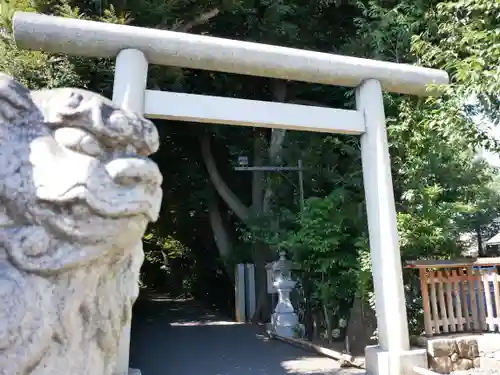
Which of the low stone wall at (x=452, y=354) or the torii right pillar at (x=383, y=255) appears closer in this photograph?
the torii right pillar at (x=383, y=255)

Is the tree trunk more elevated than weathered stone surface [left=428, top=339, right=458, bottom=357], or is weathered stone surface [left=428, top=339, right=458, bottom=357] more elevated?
the tree trunk

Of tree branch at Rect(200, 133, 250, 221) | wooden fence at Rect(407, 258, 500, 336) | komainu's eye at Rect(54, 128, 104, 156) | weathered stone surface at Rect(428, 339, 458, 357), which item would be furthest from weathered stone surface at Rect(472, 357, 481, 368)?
tree branch at Rect(200, 133, 250, 221)

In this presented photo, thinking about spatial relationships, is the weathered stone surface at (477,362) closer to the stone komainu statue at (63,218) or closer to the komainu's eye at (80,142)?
the stone komainu statue at (63,218)

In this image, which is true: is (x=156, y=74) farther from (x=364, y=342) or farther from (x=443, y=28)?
(x=364, y=342)

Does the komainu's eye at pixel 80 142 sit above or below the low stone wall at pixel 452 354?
above

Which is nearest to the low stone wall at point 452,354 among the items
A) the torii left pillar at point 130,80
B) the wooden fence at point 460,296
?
the wooden fence at point 460,296

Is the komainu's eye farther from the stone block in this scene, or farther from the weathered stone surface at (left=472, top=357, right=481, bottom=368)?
the weathered stone surface at (left=472, top=357, right=481, bottom=368)

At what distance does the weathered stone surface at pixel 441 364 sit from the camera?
5.08m

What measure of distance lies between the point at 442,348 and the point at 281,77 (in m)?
3.46

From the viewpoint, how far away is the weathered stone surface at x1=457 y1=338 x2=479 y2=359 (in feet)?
17.5

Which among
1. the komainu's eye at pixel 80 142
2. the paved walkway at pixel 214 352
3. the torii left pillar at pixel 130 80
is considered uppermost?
the torii left pillar at pixel 130 80

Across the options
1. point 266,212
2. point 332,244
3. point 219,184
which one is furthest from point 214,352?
point 219,184

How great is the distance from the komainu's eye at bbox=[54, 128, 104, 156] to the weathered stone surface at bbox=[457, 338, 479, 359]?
16.8 ft

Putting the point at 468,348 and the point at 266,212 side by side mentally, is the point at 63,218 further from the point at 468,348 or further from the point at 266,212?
the point at 266,212
